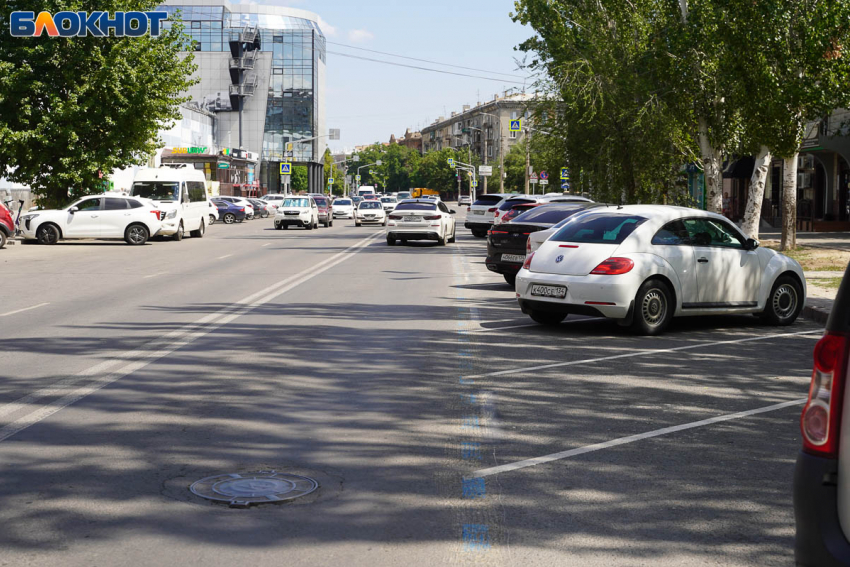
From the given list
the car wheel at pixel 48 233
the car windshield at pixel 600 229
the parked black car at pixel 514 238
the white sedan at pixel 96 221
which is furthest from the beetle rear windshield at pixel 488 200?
the car windshield at pixel 600 229

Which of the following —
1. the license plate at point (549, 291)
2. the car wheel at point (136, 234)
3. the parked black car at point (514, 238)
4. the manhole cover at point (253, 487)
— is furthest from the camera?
the car wheel at point (136, 234)

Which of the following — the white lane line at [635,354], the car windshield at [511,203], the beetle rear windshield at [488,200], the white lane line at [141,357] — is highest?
the beetle rear windshield at [488,200]

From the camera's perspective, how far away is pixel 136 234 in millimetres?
33562

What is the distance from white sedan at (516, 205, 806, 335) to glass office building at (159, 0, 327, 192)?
11676 cm

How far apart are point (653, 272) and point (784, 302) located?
2563mm

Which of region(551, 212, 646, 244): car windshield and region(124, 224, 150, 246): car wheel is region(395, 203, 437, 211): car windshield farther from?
region(551, 212, 646, 244): car windshield

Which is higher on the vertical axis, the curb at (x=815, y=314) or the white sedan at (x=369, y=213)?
the white sedan at (x=369, y=213)

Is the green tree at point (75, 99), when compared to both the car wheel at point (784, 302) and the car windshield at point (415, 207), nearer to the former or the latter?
the car windshield at point (415, 207)

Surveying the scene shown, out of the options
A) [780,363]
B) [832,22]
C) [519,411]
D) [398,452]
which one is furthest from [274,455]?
[832,22]

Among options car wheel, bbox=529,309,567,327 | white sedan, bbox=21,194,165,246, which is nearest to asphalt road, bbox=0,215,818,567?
car wheel, bbox=529,309,567,327

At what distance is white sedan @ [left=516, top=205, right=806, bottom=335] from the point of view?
39.7 ft

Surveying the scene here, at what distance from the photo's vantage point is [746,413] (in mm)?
7809

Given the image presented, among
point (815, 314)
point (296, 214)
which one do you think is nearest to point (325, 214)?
point (296, 214)

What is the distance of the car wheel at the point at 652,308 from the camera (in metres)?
12.1
